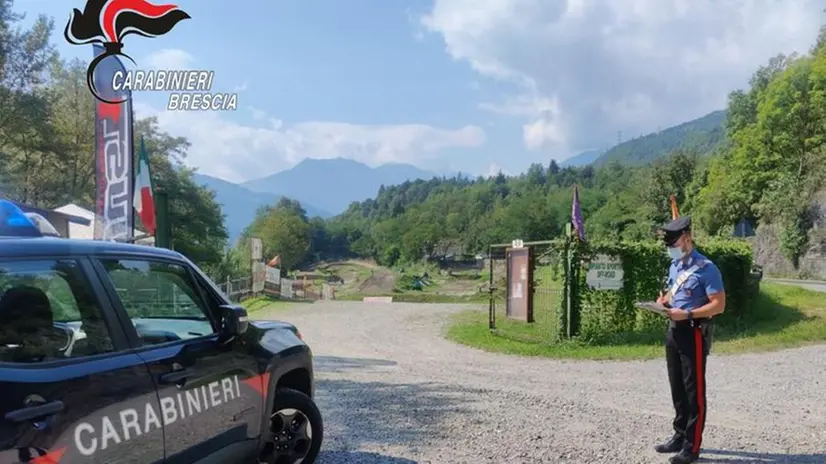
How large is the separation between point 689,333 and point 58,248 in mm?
4576

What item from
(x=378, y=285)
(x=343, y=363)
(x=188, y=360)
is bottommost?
(x=378, y=285)

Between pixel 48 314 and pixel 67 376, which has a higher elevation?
pixel 48 314

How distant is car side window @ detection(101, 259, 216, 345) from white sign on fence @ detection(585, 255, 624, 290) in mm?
12199

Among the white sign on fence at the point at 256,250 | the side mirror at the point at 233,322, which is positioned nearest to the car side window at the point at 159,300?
the side mirror at the point at 233,322

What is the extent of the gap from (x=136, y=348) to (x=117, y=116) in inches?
363

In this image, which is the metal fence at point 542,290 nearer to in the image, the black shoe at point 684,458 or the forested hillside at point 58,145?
the black shoe at point 684,458

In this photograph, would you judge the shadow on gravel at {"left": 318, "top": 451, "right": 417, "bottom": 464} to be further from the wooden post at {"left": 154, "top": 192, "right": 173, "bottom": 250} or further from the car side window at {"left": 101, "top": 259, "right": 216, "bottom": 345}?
the wooden post at {"left": 154, "top": 192, "right": 173, "bottom": 250}

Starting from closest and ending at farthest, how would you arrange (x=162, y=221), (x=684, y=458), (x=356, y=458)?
(x=684, y=458)
(x=356, y=458)
(x=162, y=221)

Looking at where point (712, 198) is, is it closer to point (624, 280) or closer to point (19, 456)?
point (624, 280)

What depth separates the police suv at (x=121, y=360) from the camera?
255cm

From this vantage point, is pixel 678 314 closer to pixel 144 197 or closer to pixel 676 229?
pixel 676 229

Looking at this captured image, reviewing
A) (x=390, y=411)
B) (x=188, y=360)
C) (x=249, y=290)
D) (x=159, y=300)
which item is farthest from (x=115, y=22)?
(x=249, y=290)

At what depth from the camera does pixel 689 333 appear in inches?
204

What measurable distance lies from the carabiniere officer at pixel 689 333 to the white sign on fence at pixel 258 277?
29843mm
